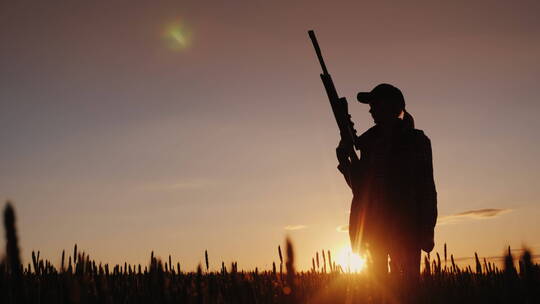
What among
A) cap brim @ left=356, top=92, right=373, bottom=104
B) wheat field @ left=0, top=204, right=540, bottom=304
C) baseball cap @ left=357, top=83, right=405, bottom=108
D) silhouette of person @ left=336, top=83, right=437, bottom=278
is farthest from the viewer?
cap brim @ left=356, top=92, right=373, bottom=104

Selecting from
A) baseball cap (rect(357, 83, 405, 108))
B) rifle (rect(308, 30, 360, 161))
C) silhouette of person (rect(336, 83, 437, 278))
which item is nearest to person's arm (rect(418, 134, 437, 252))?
silhouette of person (rect(336, 83, 437, 278))

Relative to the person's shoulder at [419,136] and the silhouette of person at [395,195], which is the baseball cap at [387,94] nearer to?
the silhouette of person at [395,195]

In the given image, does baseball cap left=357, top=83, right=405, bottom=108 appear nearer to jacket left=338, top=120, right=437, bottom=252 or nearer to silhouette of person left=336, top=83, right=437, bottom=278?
silhouette of person left=336, top=83, right=437, bottom=278

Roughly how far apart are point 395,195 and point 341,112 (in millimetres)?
1385

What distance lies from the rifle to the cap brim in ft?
1.13

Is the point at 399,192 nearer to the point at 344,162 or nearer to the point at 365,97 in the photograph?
the point at 344,162

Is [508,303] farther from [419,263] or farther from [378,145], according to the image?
[378,145]

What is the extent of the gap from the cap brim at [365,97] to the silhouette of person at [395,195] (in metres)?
0.14

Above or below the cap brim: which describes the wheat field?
below

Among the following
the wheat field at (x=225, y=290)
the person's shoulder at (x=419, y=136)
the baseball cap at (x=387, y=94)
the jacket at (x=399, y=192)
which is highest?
the baseball cap at (x=387, y=94)

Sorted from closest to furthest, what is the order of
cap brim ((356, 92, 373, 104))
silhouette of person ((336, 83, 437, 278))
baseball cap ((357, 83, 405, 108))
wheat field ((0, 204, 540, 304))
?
wheat field ((0, 204, 540, 304)), silhouette of person ((336, 83, 437, 278)), baseball cap ((357, 83, 405, 108)), cap brim ((356, 92, 373, 104))

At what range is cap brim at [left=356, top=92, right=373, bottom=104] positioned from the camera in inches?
228

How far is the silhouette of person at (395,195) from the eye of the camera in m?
5.36

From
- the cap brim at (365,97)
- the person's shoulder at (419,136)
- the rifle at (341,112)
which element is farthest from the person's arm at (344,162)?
the person's shoulder at (419,136)
